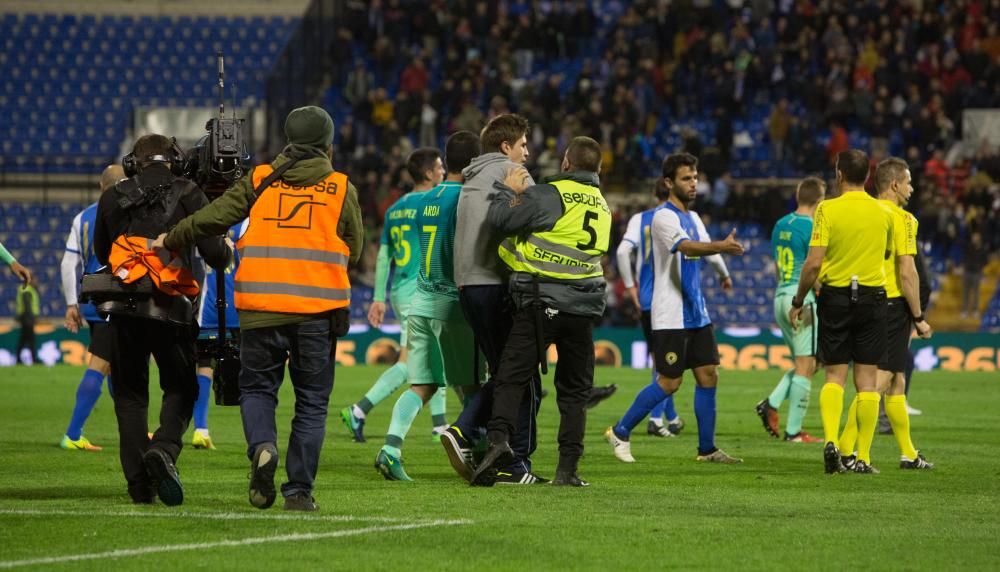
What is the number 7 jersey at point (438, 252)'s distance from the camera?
1061 centimetres

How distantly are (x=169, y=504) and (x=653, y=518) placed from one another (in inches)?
102

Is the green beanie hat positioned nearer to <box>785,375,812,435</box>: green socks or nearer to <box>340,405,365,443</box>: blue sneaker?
<box>340,405,365,443</box>: blue sneaker

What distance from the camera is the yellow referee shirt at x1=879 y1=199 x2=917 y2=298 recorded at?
11.3 m

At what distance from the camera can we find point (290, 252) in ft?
26.9

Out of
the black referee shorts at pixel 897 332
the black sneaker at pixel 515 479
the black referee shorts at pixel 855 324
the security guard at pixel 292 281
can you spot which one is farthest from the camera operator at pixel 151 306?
the black referee shorts at pixel 897 332

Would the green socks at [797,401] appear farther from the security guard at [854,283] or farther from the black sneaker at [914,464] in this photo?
the security guard at [854,283]

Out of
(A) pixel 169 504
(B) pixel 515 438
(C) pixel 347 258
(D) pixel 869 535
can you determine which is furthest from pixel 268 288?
(D) pixel 869 535

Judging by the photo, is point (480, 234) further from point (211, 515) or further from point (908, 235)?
point (908, 235)

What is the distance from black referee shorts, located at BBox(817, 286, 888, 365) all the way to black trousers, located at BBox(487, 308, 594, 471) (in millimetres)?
2086

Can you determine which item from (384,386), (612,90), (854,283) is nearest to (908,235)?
(854,283)

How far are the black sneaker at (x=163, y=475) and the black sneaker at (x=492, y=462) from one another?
201cm

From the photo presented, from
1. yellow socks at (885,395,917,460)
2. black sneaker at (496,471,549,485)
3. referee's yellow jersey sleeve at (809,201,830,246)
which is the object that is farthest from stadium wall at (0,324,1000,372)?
black sneaker at (496,471,549,485)

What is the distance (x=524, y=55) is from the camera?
35688 millimetres

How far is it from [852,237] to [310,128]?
14.4ft
